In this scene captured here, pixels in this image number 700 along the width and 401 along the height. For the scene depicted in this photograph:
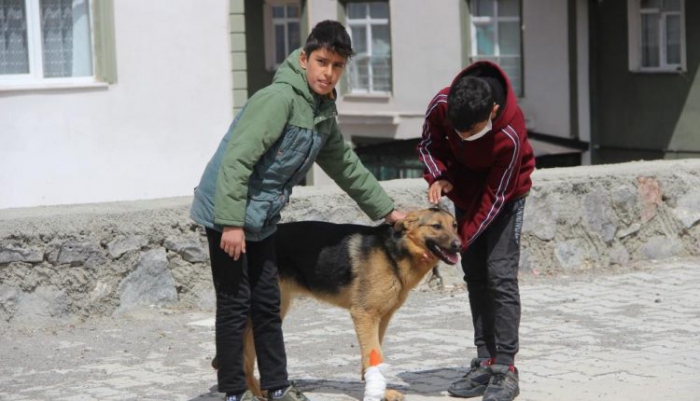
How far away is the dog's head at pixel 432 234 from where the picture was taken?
20.7ft

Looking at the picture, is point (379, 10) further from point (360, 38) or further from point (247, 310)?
point (247, 310)

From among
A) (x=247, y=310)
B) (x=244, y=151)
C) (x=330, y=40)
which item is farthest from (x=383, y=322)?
(x=330, y=40)

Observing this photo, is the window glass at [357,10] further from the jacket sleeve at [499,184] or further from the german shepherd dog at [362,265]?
the jacket sleeve at [499,184]

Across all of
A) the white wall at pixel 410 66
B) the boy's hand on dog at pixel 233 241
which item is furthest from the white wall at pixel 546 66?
the boy's hand on dog at pixel 233 241

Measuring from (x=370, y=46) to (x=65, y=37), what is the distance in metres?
16.5

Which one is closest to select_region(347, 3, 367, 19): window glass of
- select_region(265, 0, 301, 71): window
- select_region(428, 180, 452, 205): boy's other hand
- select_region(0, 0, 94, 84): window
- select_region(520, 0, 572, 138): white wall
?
select_region(265, 0, 301, 71): window

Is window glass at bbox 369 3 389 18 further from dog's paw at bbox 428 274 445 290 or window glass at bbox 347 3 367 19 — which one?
dog's paw at bbox 428 274 445 290

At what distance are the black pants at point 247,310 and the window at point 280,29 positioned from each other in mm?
26273

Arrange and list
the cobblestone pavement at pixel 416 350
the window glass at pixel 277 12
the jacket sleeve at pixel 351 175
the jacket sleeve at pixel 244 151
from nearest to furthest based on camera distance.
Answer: the jacket sleeve at pixel 244 151 < the jacket sleeve at pixel 351 175 < the cobblestone pavement at pixel 416 350 < the window glass at pixel 277 12

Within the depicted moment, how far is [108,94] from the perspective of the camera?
46.7 ft

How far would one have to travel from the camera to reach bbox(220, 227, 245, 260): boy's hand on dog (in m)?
5.71

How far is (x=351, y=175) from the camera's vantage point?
6.39 meters

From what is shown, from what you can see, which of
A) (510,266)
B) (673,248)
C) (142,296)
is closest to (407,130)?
(673,248)

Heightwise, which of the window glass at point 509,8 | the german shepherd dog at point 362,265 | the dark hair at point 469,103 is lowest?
the german shepherd dog at point 362,265
